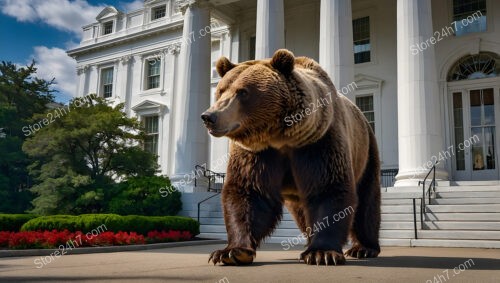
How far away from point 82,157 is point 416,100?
44.9 ft

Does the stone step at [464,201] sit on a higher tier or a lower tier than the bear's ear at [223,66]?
lower

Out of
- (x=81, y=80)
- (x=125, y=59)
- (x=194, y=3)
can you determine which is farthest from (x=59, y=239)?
(x=81, y=80)

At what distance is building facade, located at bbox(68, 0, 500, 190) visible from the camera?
58.6 feet

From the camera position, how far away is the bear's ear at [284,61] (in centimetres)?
438

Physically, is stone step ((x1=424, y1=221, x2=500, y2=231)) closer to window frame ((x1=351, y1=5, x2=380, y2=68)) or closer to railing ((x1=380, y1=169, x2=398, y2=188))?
railing ((x1=380, y1=169, x2=398, y2=188))

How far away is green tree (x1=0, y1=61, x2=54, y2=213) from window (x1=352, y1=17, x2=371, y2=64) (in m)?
17.5

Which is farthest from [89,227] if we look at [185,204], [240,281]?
[240,281]

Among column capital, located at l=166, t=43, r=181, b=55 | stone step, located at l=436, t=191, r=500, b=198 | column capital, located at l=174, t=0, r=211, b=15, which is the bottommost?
stone step, located at l=436, t=191, r=500, b=198

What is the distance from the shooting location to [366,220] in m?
5.74

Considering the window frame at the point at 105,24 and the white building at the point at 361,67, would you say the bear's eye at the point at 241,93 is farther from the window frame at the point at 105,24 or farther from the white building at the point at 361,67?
the window frame at the point at 105,24

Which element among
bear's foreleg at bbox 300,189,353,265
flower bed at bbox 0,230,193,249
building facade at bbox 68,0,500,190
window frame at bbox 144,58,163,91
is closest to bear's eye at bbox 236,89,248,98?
bear's foreleg at bbox 300,189,353,265

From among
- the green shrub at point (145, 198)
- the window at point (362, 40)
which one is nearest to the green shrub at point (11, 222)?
the green shrub at point (145, 198)

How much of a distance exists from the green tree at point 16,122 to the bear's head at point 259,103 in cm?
2380

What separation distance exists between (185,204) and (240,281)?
59.0 feet
